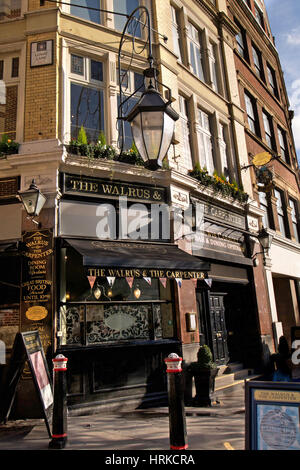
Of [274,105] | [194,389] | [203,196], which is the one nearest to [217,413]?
[194,389]

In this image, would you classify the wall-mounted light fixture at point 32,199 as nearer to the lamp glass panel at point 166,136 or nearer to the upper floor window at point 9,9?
the lamp glass panel at point 166,136

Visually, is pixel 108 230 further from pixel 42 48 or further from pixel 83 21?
pixel 83 21

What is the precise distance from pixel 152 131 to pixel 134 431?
443cm

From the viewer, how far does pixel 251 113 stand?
53.6 ft

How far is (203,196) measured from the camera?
1060 cm

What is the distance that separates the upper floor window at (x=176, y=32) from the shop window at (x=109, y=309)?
26.5 feet

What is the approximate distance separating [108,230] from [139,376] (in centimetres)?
334

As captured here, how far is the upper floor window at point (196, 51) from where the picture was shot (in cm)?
1270

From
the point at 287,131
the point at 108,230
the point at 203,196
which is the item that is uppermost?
the point at 287,131

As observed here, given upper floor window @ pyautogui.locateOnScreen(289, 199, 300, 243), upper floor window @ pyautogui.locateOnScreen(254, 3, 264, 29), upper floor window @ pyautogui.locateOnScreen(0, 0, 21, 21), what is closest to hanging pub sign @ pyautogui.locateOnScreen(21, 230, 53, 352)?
upper floor window @ pyautogui.locateOnScreen(0, 0, 21, 21)

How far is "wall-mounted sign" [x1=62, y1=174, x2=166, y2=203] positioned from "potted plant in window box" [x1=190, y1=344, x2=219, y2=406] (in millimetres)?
3983

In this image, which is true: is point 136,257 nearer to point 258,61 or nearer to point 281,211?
point 281,211
